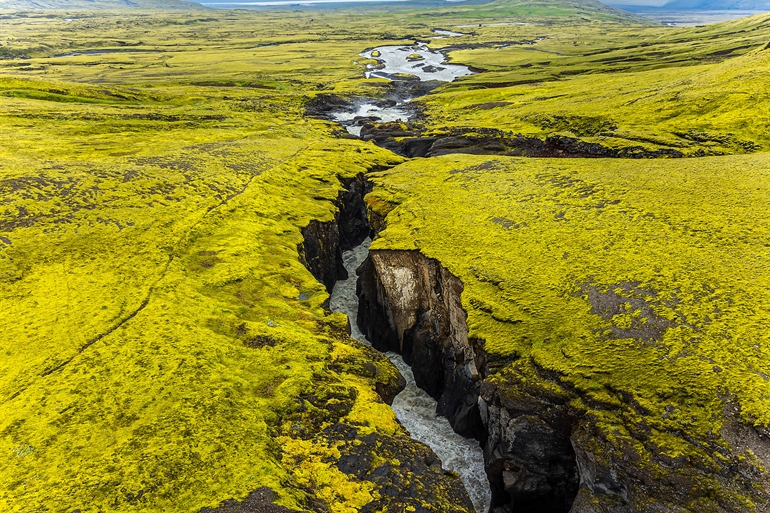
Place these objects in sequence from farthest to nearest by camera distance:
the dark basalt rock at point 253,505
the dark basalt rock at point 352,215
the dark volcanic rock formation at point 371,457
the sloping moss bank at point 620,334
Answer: the dark basalt rock at point 352,215 < the dark volcanic rock formation at point 371,457 < the sloping moss bank at point 620,334 < the dark basalt rock at point 253,505

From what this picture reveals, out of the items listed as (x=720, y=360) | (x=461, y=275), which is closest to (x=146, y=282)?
(x=461, y=275)

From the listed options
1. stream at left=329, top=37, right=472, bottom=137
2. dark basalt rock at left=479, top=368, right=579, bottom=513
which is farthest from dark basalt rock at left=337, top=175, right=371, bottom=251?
stream at left=329, top=37, right=472, bottom=137

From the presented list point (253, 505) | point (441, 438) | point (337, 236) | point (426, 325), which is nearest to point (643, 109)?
point (337, 236)

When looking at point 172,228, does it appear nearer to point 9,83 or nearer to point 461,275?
point 461,275

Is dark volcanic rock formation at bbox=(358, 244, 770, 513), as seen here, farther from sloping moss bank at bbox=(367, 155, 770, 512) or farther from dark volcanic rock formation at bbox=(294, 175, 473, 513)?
dark volcanic rock formation at bbox=(294, 175, 473, 513)

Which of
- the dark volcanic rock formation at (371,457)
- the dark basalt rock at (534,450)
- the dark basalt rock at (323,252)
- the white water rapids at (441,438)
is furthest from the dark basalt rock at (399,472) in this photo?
the dark basalt rock at (323,252)

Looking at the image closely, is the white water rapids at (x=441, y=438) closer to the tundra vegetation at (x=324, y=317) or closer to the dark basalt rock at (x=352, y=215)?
the tundra vegetation at (x=324, y=317)
